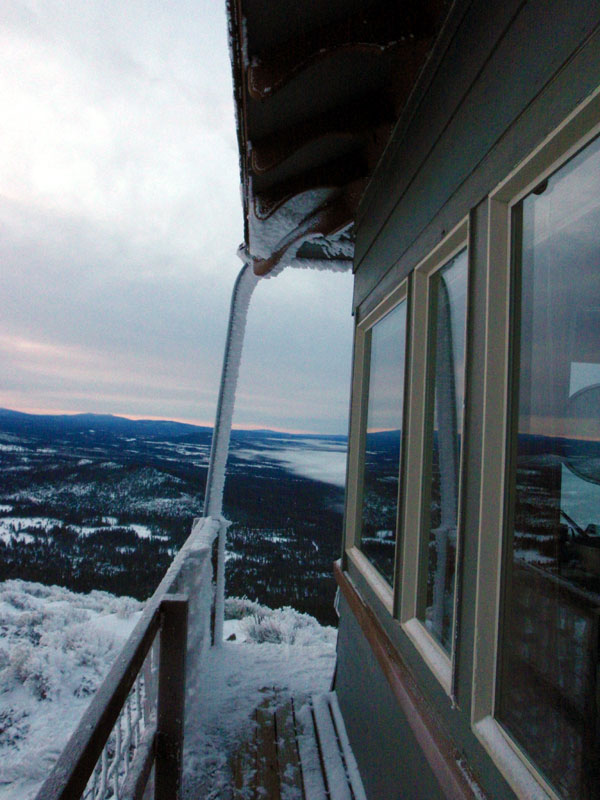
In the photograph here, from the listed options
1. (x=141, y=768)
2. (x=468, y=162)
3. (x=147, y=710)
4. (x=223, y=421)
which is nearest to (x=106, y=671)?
(x=223, y=421)

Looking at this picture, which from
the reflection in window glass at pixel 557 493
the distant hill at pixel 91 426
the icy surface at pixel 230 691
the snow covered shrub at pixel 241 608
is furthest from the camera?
the distant hill at pixel 91 426

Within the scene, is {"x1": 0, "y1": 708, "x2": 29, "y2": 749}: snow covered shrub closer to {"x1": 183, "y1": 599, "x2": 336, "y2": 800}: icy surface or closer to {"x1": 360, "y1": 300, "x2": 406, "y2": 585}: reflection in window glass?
{"x1": 183, "y1": 599, "x2": 336, "y2": 800}: icy surface

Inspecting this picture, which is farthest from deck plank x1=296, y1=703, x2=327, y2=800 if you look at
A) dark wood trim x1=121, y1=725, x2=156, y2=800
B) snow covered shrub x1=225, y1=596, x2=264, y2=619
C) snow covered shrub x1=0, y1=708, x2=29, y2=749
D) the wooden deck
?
snow covered shrub x1=225, y1=596, x2=264, y2=619

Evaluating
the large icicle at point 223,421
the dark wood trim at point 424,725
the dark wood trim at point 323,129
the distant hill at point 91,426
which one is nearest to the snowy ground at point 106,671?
the large icicle at point 223,421

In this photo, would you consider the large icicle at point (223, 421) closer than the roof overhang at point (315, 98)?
No

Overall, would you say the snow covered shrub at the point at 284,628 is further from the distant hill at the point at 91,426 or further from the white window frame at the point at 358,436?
the distant hill at the point at 91,426

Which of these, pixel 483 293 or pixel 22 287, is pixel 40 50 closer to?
pixel 483 293

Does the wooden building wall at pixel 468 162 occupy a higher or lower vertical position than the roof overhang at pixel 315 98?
lower

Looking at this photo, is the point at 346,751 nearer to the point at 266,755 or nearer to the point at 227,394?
the point at 266,755
